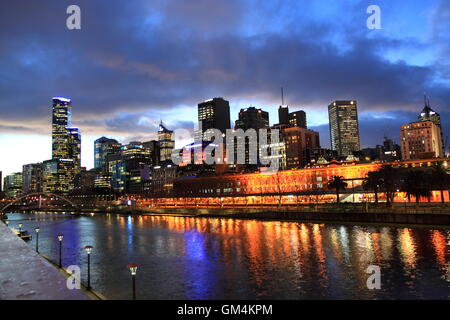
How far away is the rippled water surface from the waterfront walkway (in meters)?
4.07

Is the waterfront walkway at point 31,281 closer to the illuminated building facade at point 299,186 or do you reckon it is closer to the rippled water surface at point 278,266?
the rippled water surface at point 278,266

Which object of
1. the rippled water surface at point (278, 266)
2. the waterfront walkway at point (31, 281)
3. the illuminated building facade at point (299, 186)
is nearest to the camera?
the waterfront walkway at point (31, 281)

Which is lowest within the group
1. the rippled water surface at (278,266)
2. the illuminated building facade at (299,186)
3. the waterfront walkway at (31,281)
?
the rippled water surface at (278,266)

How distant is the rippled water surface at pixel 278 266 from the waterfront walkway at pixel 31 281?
4.07 meters

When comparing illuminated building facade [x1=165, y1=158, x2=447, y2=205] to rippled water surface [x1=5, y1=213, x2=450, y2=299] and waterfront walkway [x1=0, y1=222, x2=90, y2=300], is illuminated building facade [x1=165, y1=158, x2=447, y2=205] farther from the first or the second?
waterfront walkway [x1=0, y1=222, x2=90, y2=300]

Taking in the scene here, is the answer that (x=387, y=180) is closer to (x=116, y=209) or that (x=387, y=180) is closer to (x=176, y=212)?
(x=176, y=212)

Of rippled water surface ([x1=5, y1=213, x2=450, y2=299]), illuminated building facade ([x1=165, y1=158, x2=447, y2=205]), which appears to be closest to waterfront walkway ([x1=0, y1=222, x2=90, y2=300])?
rippled water surface ([x1=5, y1=213, x2=450, y2=299])

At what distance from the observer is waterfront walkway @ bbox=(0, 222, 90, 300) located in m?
20.5

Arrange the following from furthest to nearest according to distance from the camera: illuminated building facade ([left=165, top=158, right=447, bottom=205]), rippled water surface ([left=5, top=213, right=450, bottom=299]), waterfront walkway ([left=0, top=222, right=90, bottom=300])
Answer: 1. illuminated building facade ([left=165, top=158, right=447, bottom=205])
2. rippled water surface ([left=5, top=213, right=450, bottom=299])
3. waterfront walkway ([left=0, top=222, right=90, bottom=300])

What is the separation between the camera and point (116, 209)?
17862 cm

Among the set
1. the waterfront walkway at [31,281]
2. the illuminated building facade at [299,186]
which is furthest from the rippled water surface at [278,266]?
the illuminated building facade at [299,186]

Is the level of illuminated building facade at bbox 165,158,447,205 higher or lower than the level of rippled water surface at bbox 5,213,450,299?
higher

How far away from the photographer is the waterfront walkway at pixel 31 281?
2052 cm
